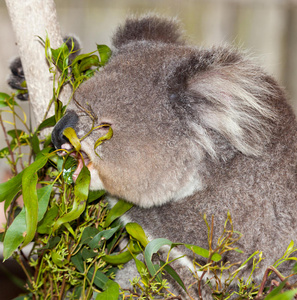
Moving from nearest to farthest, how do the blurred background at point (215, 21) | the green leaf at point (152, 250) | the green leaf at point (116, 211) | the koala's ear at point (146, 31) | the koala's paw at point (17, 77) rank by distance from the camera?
1. the green leaf at point (152, 250)
2. the green leaf at point (116, 211)
3. the koala's ear at point (146, 31)
4. the koala's paw at point (17, 77)
5. the blurred background at point (215, 21)

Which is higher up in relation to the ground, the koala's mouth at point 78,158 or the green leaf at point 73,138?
the green leaf at point 73,138

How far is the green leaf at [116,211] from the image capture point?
5.86 ft

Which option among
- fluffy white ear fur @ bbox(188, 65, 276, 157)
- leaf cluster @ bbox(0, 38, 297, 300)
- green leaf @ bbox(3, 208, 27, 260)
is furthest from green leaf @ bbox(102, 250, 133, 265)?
fluffy white ear fur @ bbox(188, 65, 276, 157)

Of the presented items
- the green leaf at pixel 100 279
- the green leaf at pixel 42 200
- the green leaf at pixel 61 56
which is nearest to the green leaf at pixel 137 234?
the green leaf at pixel 100 279

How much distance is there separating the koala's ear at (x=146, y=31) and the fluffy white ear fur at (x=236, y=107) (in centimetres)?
57

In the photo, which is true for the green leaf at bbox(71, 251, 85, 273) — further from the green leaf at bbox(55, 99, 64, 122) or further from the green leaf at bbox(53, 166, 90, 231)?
the green leaf at bbox(55, 99, 64, 122)

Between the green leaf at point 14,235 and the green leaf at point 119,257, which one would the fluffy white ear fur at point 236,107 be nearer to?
the green leaf at point 119,257

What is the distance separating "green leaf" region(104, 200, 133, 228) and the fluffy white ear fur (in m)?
0.43

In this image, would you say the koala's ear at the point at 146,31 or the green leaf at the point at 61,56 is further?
the koala's ear at the point at 146,31

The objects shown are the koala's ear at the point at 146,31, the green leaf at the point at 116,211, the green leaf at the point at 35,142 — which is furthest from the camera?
the koala's ear at the point at 146,31

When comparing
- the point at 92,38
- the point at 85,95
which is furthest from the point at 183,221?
the point at 92,38

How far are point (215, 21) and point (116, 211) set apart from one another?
4479mm

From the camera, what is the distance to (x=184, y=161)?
1.71 meters

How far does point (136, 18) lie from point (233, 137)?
0.92m
